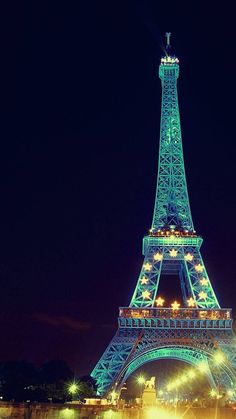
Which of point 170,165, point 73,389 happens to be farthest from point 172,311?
point 170,165

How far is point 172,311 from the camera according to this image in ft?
236

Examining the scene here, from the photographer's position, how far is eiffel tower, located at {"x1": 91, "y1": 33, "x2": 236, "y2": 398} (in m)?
69.2

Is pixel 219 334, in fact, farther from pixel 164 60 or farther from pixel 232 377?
pixel 164 60

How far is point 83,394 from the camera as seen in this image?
65.9 m

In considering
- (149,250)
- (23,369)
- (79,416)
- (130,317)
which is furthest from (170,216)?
(79,416)

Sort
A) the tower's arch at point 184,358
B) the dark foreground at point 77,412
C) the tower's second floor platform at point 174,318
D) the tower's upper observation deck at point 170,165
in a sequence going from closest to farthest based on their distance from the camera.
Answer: the dark foreground at point 77,412 → the tower's arch at point 184,358 → the tower's second floor platform at point 174,318 → the tower's upper observation deck at point 170,165

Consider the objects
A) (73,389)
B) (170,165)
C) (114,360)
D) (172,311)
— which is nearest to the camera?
(73,389)

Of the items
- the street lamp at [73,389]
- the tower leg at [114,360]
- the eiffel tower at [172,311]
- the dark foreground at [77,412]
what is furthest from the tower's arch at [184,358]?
the dark foreground at [77,412]

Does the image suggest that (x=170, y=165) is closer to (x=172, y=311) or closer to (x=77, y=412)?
(x=172, y=311)

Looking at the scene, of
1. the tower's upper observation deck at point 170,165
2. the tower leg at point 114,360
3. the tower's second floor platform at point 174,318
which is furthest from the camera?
the tower's upper observation deck at point 170,165

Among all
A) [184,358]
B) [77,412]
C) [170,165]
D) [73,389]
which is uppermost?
[170,165]

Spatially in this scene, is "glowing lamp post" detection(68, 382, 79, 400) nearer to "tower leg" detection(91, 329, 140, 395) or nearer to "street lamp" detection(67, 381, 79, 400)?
"street lamp" detection(67, 381, 79, 400)

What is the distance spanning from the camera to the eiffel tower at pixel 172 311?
69250mm

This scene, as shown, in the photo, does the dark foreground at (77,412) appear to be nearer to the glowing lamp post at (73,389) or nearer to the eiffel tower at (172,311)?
the glowing lamp post at (73,389)
